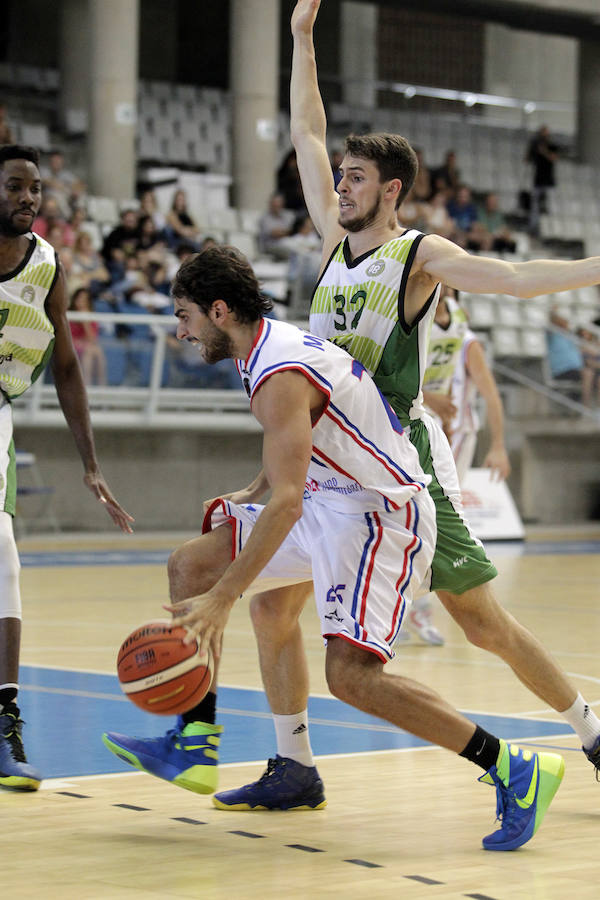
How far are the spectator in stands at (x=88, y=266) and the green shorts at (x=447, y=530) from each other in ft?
37.9

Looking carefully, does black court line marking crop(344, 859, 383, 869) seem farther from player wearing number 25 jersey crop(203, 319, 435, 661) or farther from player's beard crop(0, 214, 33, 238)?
player's beard crop(0, 214, 33, 238)

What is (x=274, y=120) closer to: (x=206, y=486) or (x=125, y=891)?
(x=206, y=486)

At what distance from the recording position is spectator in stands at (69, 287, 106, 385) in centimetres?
1475

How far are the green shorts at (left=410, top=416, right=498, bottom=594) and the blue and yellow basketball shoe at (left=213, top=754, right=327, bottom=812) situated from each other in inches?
28.7

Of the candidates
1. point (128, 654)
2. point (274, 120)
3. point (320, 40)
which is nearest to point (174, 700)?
point (128, 654)

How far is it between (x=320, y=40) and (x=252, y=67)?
23.2 ft

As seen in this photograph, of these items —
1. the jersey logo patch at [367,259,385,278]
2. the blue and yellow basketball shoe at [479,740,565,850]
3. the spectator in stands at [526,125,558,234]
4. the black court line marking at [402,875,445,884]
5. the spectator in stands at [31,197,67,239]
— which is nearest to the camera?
the black court line marking at [402,875,445,884]

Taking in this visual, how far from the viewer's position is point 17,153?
5.18m

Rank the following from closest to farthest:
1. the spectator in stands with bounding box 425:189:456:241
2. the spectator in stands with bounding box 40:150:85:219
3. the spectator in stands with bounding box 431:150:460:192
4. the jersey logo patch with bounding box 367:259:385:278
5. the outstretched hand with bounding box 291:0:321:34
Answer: the jersey logo patch with bounding box 367:259:385:278
the outstretched hand with bounding box 291:0:321:34
the spectator in stands with bounding box 40:150:85:219
the spectator in stands with bounding box 425:189:456:241
the spectator in stands with bounding box 431:150:460:192

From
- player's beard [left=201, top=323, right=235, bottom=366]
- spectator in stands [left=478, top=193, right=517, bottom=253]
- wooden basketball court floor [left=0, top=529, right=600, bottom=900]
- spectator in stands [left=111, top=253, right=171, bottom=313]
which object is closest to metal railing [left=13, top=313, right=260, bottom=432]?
spectator in stands [left=111, top=253, right=171, bottom=313]

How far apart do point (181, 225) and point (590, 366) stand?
5043mm

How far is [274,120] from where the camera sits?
21.3 m

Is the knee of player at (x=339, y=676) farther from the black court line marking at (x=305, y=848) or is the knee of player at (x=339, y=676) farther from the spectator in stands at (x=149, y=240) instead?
the spectator in stands at (x=149, y=240)

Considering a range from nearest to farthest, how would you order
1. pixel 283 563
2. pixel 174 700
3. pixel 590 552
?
pixel 174 700, pixel 283 563, pixel 590 552
